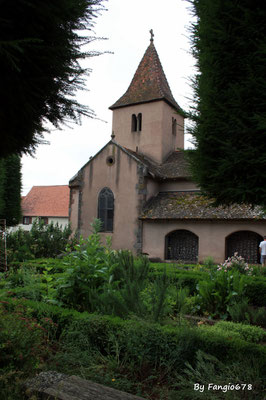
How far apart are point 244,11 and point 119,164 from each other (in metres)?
15.8

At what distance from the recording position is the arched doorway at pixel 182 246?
17.2 metres

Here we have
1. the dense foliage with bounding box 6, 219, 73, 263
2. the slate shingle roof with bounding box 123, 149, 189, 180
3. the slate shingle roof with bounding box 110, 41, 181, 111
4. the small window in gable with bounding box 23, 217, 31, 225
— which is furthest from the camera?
the small window in gable with bounding box 23, 217, 31, 225

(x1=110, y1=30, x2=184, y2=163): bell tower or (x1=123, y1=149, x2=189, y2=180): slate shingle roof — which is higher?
(x1=110, y1=30, x2=184, y2=163): bell tower

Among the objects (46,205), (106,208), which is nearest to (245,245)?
(106,208)

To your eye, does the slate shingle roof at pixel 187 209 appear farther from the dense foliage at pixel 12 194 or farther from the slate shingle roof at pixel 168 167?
the dense foliage at pixel 12 194

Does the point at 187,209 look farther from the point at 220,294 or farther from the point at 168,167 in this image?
the point at 220,294

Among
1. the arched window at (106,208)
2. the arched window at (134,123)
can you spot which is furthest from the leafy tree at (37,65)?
the arched window at (134,123)

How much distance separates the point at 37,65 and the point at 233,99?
2.57 m

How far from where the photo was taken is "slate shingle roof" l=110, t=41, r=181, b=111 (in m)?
22.1

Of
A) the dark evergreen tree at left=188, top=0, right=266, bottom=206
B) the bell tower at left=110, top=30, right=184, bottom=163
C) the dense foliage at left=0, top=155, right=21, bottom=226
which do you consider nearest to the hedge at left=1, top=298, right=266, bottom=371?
the dark evergreen tree at left=188, top=0, right=266, bottom=206

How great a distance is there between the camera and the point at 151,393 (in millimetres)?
3289

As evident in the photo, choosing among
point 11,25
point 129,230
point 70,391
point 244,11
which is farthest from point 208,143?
point 129,230

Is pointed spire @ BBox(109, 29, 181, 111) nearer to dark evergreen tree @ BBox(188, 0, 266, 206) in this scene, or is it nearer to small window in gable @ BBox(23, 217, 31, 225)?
dark evergreen tree @ BBox(188, 0, 266, 206)

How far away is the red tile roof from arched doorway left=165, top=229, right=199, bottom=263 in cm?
2055
